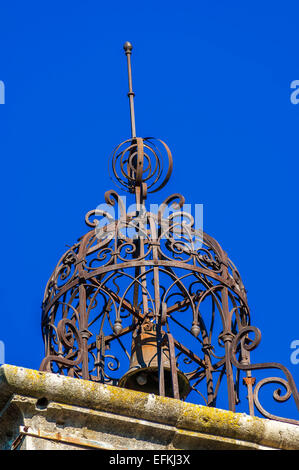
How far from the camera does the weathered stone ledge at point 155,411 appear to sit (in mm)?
10062

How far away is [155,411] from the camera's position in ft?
33.9

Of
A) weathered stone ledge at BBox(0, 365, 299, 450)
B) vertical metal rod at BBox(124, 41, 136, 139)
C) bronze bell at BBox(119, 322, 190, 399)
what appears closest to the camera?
weathered stone ledge at BBox(0, 365, 299, 450)

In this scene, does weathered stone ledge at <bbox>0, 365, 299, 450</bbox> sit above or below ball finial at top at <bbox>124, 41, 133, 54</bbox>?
below

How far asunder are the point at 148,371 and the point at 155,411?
2182 millimetres

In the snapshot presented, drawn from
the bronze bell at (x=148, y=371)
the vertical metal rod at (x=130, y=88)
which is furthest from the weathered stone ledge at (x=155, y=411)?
the vertical metal rod at (x=130, y=88)

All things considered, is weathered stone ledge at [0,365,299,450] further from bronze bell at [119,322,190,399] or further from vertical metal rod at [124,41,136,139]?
vertical metal rod at [124,41,136,139]

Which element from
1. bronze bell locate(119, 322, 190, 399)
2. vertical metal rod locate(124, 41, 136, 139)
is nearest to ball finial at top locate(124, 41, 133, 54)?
vertical metal rod locate(124, 41, 136, 139)

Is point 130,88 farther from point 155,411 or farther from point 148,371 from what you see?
point 155,411

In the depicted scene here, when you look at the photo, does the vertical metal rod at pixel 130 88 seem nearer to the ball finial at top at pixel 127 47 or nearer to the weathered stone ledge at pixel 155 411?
the ball finial at top at pixel 127 47

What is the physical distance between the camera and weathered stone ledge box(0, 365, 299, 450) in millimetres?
10062

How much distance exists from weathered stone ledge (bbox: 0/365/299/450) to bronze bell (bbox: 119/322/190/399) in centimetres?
184

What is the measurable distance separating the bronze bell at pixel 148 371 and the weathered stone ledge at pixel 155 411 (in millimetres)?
1843

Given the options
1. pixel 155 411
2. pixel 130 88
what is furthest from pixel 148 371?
pixel 130 88

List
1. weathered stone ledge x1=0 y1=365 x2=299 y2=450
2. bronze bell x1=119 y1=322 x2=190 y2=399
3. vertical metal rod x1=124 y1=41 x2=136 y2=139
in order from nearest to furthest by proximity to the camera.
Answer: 1. weathered stone ledge x1=0 y1=365 x2=299 y2=450
2. bronze bell x1=119 y1=322 x2=190 y2=399
3. vertical metal rod x1=124 y1=41 x2=136 y2=139
